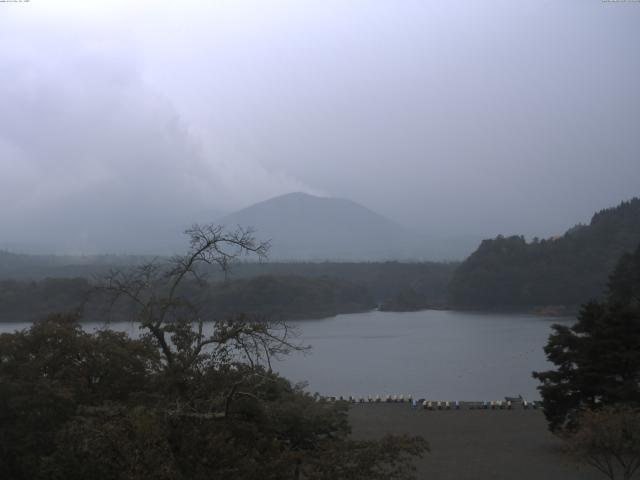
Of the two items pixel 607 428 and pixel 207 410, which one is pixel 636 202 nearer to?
pixel 607 428

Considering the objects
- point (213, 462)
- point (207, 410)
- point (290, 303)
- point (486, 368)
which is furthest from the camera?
point (290, 303)

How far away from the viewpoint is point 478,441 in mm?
10508

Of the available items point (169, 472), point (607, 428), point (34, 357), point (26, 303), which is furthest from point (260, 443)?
point (26, 303)

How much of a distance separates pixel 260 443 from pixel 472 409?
33.0ft

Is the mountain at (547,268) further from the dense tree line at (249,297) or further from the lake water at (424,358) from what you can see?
the dense tree line at (249,297)

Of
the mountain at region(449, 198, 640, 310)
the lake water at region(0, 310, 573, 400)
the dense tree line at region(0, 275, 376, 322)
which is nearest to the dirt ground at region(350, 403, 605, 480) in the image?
the lake water at region(0, 310, 573, 400)

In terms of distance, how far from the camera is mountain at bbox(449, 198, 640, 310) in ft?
145

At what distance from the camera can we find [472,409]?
44.0 feet

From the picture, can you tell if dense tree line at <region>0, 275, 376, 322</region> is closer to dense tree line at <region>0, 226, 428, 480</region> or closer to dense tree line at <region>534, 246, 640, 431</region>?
dense tree line at <region>534, 246, 640, 431</region>

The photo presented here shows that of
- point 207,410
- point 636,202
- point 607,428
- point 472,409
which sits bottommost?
point 472,409

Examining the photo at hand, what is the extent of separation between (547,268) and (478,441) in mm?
37248

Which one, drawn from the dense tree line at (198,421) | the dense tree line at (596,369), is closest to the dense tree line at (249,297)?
the dense tree line at (596,369)

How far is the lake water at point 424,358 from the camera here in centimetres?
1775

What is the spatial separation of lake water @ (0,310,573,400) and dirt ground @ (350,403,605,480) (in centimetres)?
223
